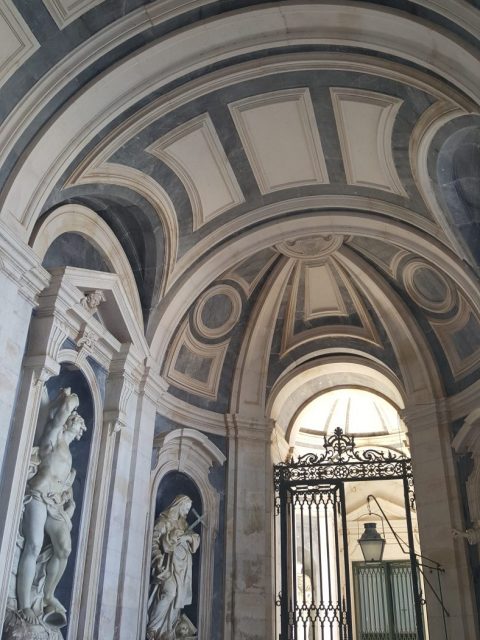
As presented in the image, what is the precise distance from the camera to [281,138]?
993cm

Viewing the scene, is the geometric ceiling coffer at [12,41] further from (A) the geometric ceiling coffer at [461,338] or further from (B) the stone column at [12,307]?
(A) the geometric ceiling coffer at [461,338]

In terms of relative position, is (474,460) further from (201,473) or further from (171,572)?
(171,572)

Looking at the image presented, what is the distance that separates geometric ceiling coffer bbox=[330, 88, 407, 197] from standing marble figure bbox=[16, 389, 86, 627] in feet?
16.8

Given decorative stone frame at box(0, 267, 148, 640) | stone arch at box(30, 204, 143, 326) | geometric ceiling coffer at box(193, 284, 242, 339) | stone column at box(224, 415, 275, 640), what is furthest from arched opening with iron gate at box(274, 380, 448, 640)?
stone arch at box(30, 204, 143, 326)

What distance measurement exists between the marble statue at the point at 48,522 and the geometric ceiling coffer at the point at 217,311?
4.30 metres

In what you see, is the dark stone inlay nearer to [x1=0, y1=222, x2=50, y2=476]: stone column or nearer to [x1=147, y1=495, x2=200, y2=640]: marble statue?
[x1=147, y1=495, x2=200, y2=640]: marble statue

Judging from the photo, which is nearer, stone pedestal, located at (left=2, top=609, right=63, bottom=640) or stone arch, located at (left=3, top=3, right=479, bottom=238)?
stone pedestal, located at (left=2, top=609, right=63, bottom=640)

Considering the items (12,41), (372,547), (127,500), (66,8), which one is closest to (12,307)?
(12,41)

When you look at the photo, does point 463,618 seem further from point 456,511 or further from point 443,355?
point 443,355

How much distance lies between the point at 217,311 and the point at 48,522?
5.84 m

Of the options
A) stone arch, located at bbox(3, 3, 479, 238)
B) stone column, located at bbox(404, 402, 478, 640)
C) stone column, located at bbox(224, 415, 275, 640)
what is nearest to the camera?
stone arch, located at bbox(3, 3, 479, 238)

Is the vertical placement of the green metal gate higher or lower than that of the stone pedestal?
higher

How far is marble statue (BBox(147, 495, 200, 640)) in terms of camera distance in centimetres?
1023

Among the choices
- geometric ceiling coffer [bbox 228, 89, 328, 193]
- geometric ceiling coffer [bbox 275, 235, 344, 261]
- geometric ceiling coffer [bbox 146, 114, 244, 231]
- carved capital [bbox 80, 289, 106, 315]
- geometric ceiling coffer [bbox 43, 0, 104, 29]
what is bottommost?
carved capital [bbox 80, 289, 106, 315]
